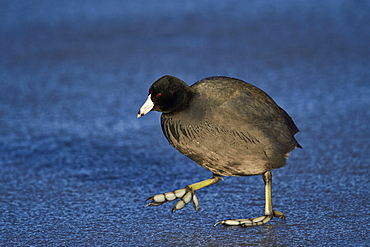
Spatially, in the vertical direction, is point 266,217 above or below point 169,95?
below

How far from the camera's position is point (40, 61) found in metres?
6.83

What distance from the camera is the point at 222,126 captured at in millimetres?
3023

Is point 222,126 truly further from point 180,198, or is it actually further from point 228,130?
point 180,198

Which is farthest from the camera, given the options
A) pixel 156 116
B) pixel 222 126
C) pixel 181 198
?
pixel 156 116

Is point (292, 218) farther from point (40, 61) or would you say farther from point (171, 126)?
point (40, 61)

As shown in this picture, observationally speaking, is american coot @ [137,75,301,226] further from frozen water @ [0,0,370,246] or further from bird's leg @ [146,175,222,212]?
frozen water @ [0,0,370,246]

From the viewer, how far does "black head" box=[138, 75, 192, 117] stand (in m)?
3.05

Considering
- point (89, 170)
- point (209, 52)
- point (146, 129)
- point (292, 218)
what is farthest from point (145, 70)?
point (292, 218)

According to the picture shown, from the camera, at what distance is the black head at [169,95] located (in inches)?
120

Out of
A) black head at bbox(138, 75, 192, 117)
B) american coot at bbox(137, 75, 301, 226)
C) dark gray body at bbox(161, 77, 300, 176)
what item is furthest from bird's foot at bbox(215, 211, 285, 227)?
black head at bbox(138, 75, 192, 117)

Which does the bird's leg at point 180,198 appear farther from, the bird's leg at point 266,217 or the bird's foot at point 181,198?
the bird's leg at point 266,217

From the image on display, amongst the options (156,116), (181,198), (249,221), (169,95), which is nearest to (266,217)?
(249,221)

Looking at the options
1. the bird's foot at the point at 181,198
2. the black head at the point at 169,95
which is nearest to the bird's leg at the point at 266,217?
the bird's foot at the point at 181,198

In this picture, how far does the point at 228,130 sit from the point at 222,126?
0.04 meters
